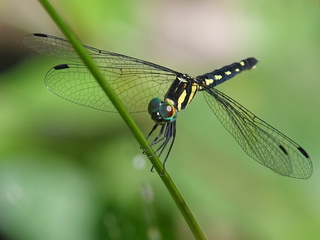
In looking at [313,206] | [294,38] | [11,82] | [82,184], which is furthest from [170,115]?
[294,38]

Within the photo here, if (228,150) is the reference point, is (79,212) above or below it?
below

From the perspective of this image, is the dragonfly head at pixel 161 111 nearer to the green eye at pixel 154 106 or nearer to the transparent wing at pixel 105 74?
the green eye at pixel 154 106

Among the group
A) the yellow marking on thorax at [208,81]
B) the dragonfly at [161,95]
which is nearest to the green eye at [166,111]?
the dragonfly at [161,95]

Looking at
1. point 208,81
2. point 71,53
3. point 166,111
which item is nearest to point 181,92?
point 166,111

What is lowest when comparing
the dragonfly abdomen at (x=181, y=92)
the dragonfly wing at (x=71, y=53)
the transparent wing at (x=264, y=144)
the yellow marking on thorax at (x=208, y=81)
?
the transparent wing at (x=264, y=144)

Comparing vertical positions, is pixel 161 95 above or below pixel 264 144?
above

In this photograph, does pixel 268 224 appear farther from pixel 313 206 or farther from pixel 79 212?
pixel 79 212

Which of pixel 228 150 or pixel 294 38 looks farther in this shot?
pixel 294 38

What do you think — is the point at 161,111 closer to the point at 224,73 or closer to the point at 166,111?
the point at 166,111
